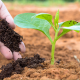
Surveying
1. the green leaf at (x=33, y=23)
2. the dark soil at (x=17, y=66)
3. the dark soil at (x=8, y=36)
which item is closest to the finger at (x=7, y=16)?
the dark soil at (x=8, y=36)

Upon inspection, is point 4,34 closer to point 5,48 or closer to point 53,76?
point 5,48

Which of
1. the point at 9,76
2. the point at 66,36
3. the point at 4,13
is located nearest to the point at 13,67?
the point at 9,76

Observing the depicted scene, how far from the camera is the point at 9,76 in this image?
1.01m

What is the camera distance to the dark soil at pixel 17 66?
3.37ft

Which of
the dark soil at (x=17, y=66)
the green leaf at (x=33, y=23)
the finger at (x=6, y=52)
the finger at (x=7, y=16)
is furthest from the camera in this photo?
the finger at (x=7, y=16)

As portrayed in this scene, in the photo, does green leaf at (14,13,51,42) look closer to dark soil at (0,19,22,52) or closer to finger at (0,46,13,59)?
dark soil at (0,19,22,52)

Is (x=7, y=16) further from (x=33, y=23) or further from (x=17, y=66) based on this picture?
(x=17, y=66)

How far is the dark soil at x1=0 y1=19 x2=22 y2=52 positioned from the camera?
54.5 inches

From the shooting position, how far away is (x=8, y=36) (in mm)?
1389

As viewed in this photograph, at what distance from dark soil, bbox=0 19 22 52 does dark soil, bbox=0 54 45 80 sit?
1.00 feet

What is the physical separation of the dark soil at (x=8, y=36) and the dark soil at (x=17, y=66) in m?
0.30

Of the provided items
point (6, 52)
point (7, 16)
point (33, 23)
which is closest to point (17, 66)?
point (6, 52)

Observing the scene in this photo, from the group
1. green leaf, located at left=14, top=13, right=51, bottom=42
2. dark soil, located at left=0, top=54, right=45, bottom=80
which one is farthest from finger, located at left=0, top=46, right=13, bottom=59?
green leaf, located at left=14, top=13, right=51, bottom=42

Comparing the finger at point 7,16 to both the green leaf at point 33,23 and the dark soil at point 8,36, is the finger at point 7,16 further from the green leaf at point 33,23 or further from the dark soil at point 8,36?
the green leaf at point 33,23
